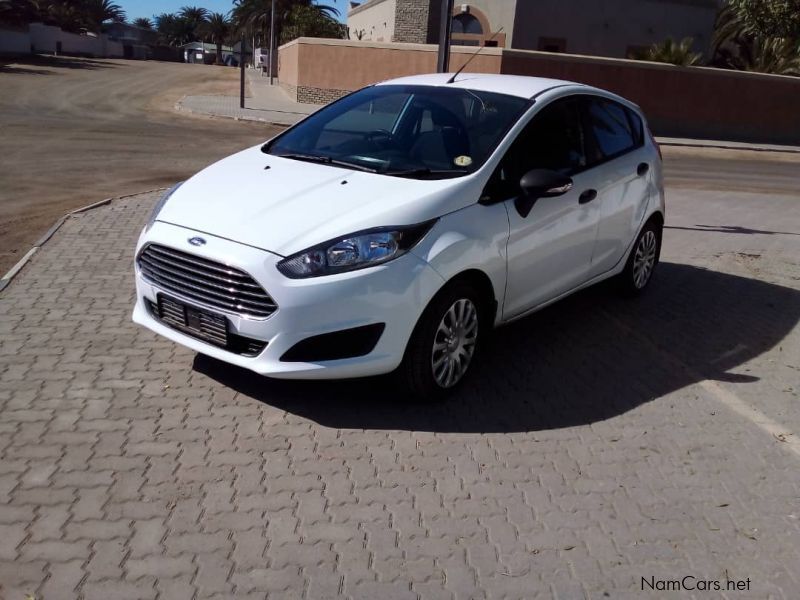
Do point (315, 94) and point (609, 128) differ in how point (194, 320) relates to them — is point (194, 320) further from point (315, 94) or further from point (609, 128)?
point (315, 94)

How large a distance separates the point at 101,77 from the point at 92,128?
21006 millimetres

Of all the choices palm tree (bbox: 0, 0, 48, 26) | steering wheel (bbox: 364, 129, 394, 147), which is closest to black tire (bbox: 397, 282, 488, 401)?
steering wheel (bbox: 364, 129, 394, 147)

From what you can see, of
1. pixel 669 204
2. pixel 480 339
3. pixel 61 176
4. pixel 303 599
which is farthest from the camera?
pixel 669 204

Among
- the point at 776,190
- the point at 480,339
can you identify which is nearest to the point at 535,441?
the point at 480,339

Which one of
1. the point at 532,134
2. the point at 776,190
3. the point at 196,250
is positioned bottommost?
the point at 776,190

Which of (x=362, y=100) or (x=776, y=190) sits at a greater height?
(x=362, y=100)

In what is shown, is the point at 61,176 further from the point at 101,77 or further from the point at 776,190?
the point at 101,77

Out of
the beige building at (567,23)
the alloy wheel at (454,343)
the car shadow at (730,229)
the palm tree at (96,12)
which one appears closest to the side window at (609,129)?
the alloy wheel at (454,343)

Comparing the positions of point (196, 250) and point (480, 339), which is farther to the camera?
point (480, 339)

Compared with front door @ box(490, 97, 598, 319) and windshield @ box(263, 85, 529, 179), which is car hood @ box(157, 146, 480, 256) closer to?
windshield @ box(263, 85, 529, 179)

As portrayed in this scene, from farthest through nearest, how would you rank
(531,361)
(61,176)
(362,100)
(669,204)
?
1. (669,204)
2. (61,176)
3. (362,100)
4. (531,361)

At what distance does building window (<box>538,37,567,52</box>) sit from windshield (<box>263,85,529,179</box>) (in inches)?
1175

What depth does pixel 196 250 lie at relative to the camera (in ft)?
13.2

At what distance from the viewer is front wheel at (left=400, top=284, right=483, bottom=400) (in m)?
4.20
